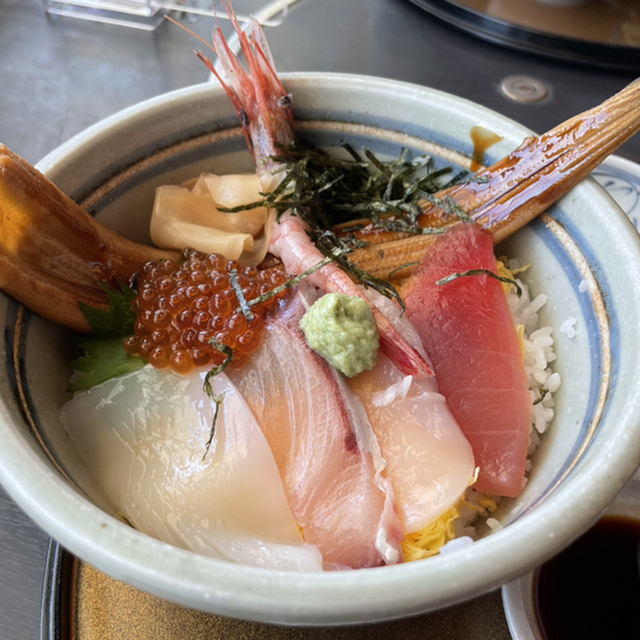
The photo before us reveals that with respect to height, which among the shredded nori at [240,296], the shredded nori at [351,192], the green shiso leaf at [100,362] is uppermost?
the shredded nori at [351,192]

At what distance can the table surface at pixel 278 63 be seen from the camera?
2418 mm

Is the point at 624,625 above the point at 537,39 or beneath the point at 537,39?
beneath

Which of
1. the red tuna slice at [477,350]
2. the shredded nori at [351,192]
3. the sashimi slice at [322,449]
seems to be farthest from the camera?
the shredded nori at [351,192]

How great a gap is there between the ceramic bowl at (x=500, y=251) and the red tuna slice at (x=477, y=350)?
7 centimetres

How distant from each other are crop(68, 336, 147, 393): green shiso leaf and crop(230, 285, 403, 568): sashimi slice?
247 millimetres

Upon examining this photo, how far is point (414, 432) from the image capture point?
3.60 ft

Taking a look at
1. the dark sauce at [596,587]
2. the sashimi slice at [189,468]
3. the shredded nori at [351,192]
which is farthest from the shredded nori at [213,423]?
the dark sauce at [596,587]

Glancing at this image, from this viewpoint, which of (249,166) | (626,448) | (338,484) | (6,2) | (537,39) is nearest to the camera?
(626,448)

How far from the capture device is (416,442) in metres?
1.09

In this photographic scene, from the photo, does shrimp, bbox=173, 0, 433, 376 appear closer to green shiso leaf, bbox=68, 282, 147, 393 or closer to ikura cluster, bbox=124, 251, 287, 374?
ikura cluster, bbox=124, 251, 287, 374

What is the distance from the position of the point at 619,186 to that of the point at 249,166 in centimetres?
128

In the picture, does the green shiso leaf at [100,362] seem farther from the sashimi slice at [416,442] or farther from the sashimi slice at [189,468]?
the sashimi slice at [416,442]

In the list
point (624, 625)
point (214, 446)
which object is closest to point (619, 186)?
point (624, 625)

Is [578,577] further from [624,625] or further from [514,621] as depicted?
[514,621]
